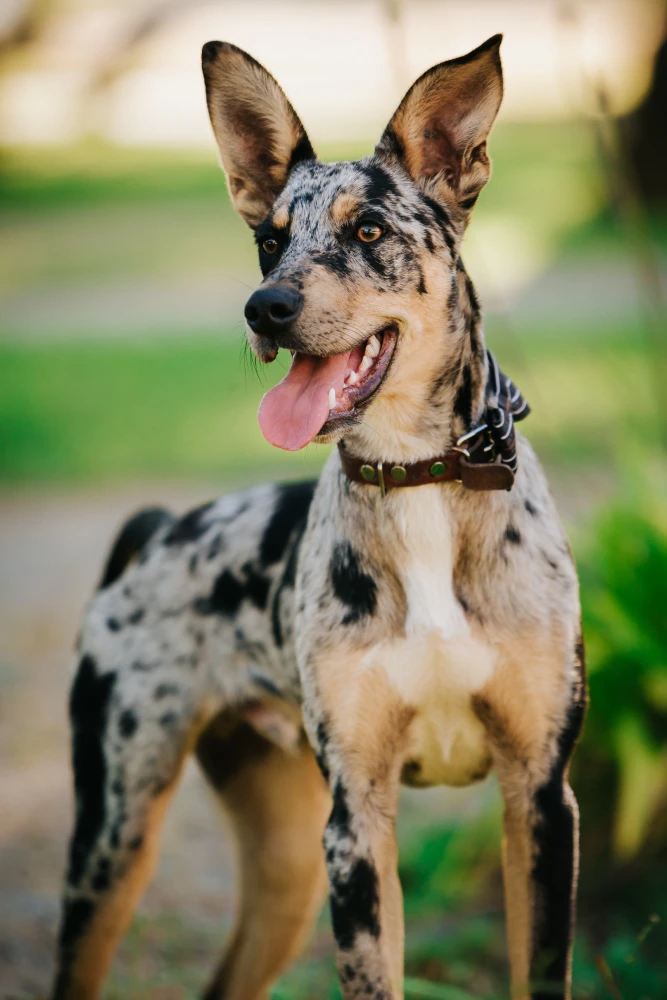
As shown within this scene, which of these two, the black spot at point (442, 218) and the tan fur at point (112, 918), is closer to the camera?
the black spot at point (442, 218)

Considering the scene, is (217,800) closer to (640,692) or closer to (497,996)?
(497,996)

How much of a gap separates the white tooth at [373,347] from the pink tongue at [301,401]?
5cm

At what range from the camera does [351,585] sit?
9.68ft

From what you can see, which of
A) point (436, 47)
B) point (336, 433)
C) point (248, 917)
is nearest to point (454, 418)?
point (336, 433)

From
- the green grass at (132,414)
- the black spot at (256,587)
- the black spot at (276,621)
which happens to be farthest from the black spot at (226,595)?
the green grass at (132,414)

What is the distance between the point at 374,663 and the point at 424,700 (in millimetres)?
157

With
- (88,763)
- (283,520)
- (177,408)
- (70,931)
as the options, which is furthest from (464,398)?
(177,408)

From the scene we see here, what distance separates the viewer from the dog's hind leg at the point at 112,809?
347 cm

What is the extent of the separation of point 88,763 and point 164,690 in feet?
1.13

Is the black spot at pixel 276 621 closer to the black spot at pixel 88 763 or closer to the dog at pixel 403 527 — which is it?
the dog at pixel 403 527

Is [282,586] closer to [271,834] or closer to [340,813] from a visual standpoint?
[340,813]

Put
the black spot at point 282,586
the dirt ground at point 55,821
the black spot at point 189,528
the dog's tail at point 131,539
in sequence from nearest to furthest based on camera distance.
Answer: the black spot at point 282,586 < the black spot at point 189,528 < the dog's tail at point 131,539 < the dirt ground at point 55,821

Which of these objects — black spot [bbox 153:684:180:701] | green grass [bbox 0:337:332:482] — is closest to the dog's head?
black spot [bbox 153:684:180:701]

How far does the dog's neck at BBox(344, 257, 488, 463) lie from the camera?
294 cm
